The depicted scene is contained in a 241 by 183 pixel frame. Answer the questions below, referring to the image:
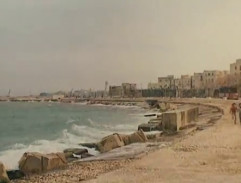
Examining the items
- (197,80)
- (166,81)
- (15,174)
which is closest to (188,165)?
(15,174)

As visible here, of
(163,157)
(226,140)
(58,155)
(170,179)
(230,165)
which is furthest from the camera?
(226,140)

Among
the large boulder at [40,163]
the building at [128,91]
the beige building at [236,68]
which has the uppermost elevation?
the beige building at [236,68]

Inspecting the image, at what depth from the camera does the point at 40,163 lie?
44.6 feet

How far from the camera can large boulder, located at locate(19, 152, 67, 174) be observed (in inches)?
532

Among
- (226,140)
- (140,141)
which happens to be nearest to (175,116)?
→ (140,141)

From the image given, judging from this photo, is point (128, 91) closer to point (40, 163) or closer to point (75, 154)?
point (75, 154)

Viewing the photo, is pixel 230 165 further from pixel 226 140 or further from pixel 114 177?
pixel 226 140

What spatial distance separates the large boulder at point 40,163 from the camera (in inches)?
532

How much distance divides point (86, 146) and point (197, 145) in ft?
26.7

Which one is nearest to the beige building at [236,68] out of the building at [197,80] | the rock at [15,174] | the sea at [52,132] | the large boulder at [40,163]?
the building at [197,80]

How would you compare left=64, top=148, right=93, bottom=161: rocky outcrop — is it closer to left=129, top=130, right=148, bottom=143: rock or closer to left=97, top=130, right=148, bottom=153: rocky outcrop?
left=97, top=130, right=148, bottom=153: rocky outcrop

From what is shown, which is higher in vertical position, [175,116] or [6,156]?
[175,116]

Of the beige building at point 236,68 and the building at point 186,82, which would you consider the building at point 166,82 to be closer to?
the building at point 186,82

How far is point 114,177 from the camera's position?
986 cm
